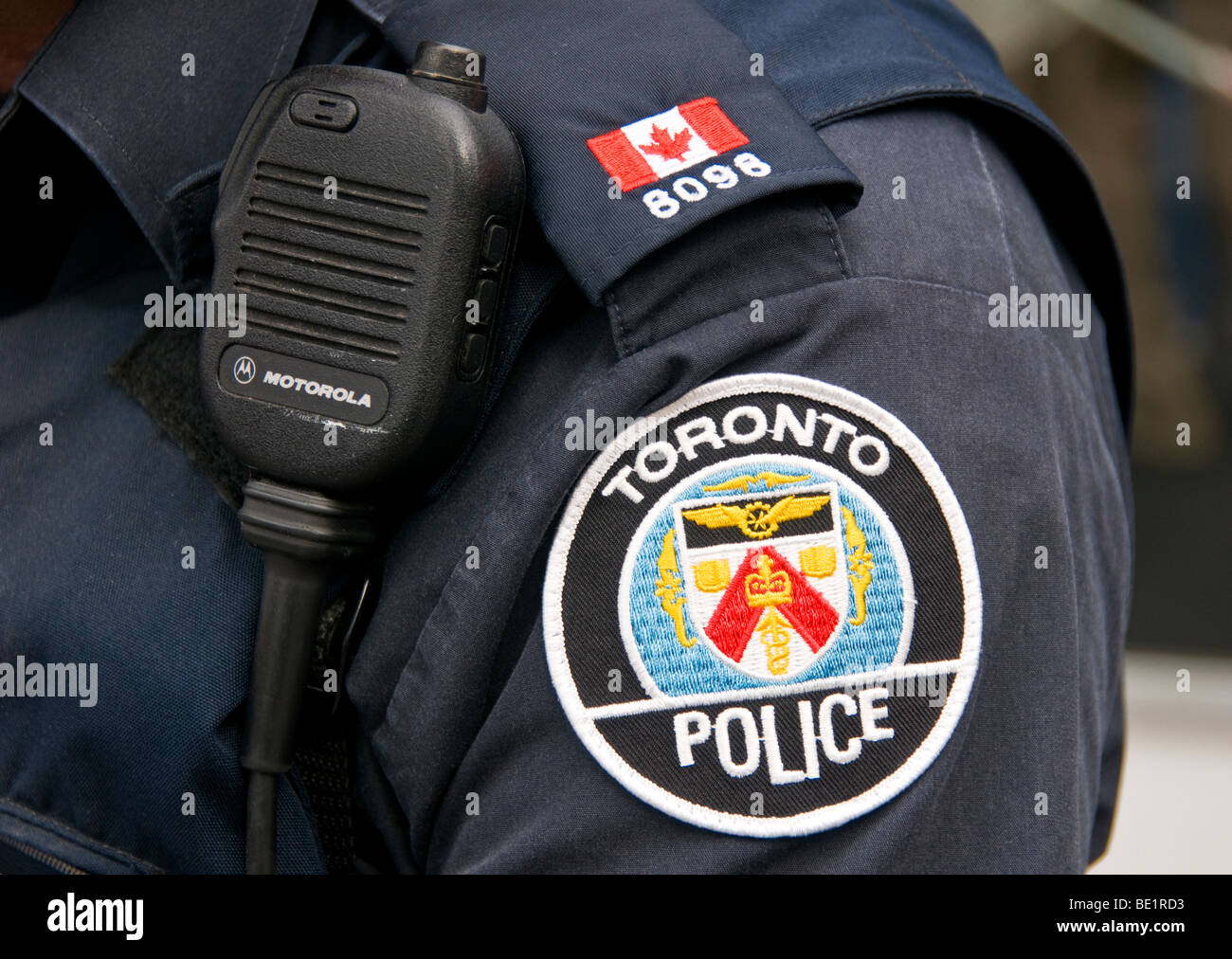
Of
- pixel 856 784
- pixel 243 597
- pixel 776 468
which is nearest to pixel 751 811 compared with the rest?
pixel 856 784

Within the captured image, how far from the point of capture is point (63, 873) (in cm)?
66

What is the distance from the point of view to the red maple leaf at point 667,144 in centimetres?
60

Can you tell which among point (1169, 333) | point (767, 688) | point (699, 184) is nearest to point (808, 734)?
point (767, 688)

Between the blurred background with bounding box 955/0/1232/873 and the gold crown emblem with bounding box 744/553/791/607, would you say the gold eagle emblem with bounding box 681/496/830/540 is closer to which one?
the gold crown emblem with bounding box 744/553/791/607

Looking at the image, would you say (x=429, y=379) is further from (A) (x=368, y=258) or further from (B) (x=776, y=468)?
(B) (x=776, y=468)

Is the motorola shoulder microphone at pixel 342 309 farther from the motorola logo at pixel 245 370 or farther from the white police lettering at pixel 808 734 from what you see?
the white police lettering at pixel 808 734

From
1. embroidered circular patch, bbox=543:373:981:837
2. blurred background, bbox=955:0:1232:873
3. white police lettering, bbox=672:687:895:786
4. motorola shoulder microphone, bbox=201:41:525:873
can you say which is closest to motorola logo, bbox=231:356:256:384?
motorola shoulder microphone, bbox=201:41:525:873

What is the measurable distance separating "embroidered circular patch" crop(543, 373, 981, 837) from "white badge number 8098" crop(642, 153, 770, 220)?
0.09 metres

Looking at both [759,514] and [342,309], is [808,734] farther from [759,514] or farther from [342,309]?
[342,309]

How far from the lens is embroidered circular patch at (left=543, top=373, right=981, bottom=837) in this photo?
1.90ft

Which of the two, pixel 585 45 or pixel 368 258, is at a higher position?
pixel 585 45

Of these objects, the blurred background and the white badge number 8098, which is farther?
the blurred background

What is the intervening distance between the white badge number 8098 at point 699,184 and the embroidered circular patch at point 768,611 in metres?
0.09
